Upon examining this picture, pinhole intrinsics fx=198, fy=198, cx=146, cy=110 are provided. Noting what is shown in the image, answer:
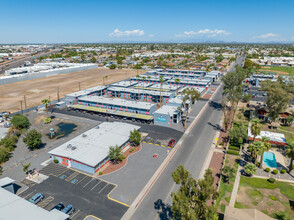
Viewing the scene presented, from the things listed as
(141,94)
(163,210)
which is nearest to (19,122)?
(141,94)

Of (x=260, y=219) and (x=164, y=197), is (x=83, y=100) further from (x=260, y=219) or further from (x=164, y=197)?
(x=260, y=219)

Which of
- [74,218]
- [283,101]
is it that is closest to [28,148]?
[74,218]

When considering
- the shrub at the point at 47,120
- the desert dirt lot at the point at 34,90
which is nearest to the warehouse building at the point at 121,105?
the shrub at the point at 47,120

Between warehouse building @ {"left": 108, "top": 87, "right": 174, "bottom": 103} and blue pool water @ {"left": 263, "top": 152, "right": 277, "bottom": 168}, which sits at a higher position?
warehouse building @ {"left": 108, "top": 87, "right": 174, "bottom": 103}

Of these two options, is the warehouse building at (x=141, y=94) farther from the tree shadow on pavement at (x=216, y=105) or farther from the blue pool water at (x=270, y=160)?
the blue pool water at (x=270, y=160)

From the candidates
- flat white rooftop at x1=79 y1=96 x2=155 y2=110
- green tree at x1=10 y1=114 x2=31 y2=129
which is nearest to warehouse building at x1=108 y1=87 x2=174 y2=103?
flat white rooftop at x1=79 y1=96 x2=155 y2=110

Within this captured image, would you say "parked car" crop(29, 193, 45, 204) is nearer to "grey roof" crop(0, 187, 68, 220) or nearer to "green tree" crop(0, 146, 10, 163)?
"grey roof" crop(0, 187, 68, 220)
